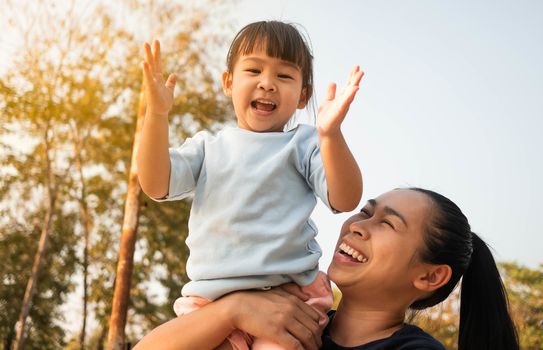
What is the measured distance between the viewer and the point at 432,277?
252cm

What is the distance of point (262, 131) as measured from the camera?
237 cm

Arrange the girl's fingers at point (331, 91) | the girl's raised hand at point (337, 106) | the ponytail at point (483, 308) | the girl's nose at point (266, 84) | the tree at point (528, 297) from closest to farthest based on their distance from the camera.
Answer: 1. the girl's raised hand at point (337, 106)
2. the girl's fingers at point (331, 91)
3. the girl's nose at point (266, 84)
4. the ponytail at point (483, 308)
5. the tree at point (528, 297)

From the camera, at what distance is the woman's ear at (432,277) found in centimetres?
249

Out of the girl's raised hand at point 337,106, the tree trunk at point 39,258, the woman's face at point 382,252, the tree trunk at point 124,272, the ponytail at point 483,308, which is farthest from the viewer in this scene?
the tree trunk at point 39,258

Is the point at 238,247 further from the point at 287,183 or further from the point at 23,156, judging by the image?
the point at 23,156

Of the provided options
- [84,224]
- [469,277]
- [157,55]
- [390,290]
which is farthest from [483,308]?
[84,224]

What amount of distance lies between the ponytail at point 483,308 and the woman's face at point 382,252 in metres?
0.27

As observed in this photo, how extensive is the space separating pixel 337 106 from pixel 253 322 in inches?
30.7

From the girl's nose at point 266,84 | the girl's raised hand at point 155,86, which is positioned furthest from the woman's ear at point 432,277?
the girl's raised hand at point 155,86

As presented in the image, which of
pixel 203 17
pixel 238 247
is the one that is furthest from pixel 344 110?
pixel 203 17

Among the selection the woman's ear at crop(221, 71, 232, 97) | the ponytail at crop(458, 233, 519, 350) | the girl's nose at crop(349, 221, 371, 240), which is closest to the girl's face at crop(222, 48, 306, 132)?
the woman's ear at crop(221, 71, 232, 97)

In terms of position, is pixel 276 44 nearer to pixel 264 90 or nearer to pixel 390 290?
pixel 264 90

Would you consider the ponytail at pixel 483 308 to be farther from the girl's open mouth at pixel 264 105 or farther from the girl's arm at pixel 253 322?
the girl's open mouth at pixel 264 105

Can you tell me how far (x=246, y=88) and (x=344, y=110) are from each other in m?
0.49
